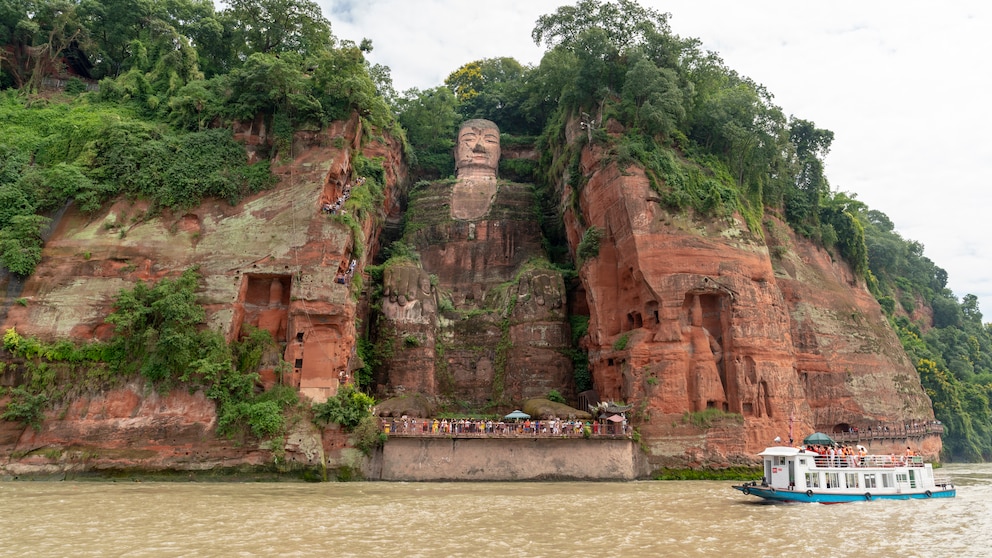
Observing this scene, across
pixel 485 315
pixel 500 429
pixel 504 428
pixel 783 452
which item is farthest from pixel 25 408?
pixel 783 452

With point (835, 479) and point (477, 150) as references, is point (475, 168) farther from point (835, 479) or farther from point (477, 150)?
point (835, 479)

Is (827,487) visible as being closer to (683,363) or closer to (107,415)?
(683,363)

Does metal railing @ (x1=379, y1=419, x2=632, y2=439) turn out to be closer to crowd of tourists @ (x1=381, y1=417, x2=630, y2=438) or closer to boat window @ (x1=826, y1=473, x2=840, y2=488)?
crowd of tourists @ (x1=381, y1=417, x2=630, y2=438)

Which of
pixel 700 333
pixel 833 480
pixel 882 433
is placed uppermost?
pixel 700 333

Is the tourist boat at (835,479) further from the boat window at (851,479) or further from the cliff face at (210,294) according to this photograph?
the cliff face at (210,294)

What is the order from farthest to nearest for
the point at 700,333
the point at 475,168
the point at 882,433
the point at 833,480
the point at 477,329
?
the point at 475,168
the point at 882,433
the point at 477,329
the point at 700,333
the point at 833,480

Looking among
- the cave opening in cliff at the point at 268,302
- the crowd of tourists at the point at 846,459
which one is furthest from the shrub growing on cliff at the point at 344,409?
the crowd of tourists at the point at 846,459

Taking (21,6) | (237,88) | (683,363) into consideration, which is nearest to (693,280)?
(683,363)

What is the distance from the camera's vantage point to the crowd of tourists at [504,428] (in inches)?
1184

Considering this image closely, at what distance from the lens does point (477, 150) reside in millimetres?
50812

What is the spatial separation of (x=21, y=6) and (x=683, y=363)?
41.2 m

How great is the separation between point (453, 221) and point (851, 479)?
28.9 metres

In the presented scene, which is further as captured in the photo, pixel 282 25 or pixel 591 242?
pixel 282 25

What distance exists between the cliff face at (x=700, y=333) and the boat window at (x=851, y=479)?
8.56 m
